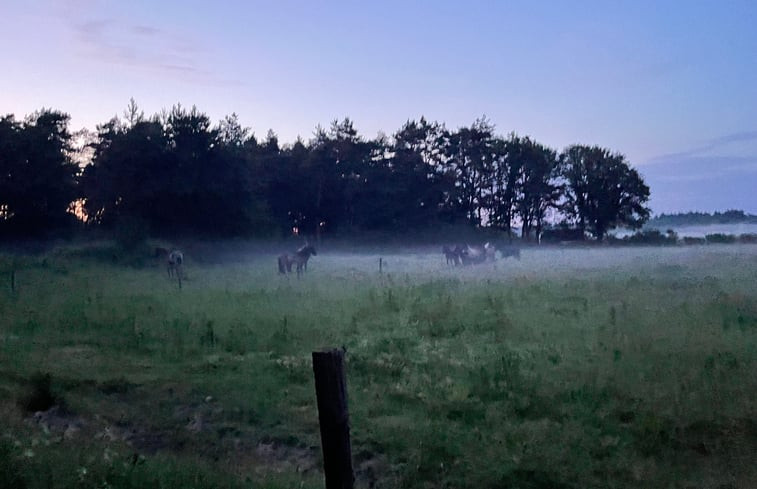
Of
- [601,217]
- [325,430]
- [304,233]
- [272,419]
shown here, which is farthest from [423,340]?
[601,217]

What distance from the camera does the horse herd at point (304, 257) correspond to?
1208 inches

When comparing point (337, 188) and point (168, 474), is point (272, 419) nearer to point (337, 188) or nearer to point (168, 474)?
point (168, 474)

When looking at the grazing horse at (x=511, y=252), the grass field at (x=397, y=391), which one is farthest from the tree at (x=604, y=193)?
the grass field at (x=397, y=391)

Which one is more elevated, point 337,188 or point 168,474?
point 337,188

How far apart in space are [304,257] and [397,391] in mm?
23888

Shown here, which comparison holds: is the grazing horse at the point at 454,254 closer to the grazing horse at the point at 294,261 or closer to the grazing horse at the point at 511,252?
the grazing horse at the point at 511,252

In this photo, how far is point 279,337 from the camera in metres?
13.9

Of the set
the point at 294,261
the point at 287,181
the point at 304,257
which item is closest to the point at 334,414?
the point at 294,261

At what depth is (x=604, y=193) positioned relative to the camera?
65188 millimetres

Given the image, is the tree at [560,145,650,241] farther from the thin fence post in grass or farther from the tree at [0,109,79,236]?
the thin fence post in grass

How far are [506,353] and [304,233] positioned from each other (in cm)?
5036

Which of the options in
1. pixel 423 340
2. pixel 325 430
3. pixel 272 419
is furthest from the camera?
pixel 423 340

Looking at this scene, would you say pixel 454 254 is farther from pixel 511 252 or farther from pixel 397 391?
pixel 397 391

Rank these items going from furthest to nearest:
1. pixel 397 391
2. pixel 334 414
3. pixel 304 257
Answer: pixel 304 257
pixel 397 391
pixel 334 414
